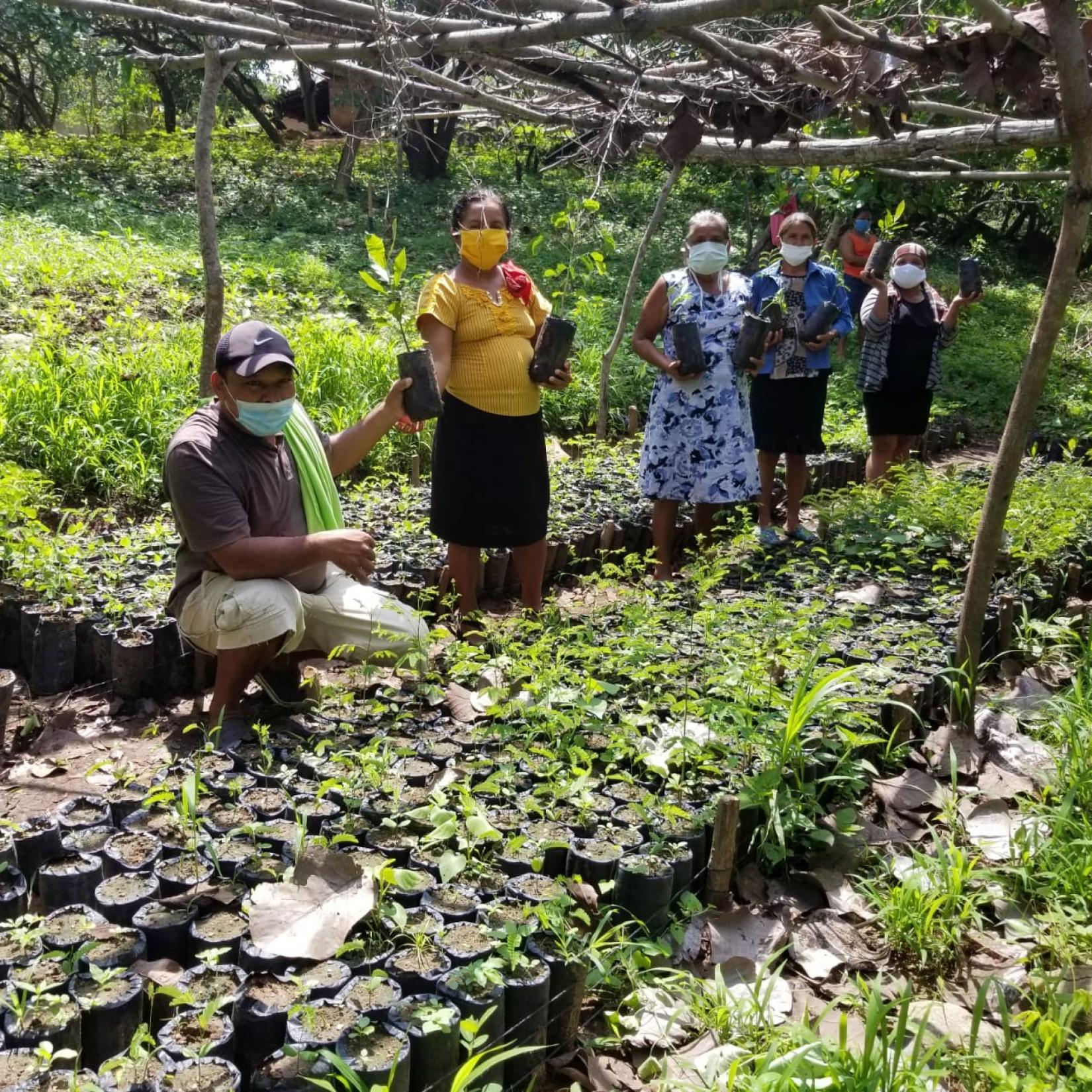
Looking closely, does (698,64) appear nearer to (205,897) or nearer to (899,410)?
(205,897)

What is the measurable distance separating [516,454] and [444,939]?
2.14 metres

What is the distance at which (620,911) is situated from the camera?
2.33 metres

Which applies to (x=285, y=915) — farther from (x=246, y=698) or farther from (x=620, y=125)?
(x=620, y=125)

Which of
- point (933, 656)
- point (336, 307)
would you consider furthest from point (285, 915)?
point (336, 307)

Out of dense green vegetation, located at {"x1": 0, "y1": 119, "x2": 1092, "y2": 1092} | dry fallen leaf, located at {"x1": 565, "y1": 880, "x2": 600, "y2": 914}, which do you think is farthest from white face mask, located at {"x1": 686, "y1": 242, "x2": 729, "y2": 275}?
dry fallen leaf, located at {"x1": 565, "y1": 880, "x2": 600, "y2": 914}

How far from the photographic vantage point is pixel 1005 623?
4.04 meters

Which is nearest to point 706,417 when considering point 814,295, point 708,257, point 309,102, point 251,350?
point 708,257

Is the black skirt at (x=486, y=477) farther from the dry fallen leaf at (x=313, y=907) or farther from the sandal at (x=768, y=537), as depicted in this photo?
the dry fallen leaf at (x=313, y=907)

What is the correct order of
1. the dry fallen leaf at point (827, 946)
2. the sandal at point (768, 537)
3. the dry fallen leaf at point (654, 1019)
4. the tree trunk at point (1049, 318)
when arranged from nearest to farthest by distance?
the dry fallen leaf at point (654, 1019), the dry fallen leaf at point (827, 946), the tree trunk at point (1049, 318), the sandal at point (768, 537)

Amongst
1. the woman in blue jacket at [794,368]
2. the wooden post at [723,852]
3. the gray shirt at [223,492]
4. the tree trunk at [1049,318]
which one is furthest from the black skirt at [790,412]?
the wooden post at [723,852]

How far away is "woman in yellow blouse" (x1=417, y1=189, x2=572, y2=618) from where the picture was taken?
143 inches

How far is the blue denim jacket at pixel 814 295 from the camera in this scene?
5031mm

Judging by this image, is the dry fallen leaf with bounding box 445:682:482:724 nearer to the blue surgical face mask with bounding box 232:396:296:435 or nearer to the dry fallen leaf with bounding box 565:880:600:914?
the dry fallen leaf with bounding box 565:880:600:914

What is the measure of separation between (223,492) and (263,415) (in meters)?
0.26
